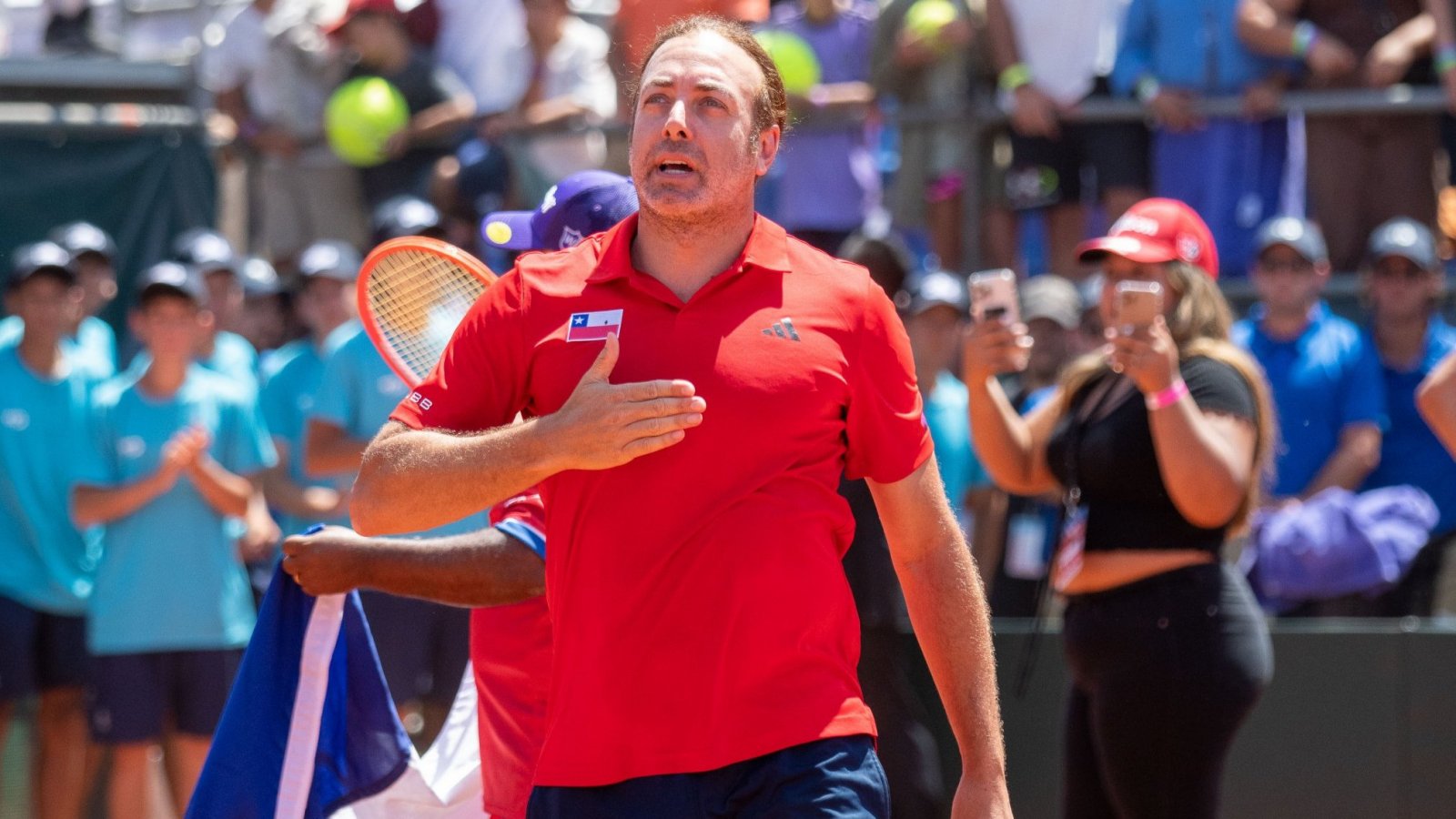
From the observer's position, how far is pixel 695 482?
3.07m

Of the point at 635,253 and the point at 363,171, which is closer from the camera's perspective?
the point at 635,253

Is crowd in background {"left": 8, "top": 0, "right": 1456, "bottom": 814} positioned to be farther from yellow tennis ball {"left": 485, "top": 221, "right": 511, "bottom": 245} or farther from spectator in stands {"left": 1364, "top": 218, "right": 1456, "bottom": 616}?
yellow tennis ball {"left": 485, "top": 221, "right": 511, "bottom": 245}

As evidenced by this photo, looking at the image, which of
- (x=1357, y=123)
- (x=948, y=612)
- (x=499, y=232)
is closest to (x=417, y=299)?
(x=499, y=232)

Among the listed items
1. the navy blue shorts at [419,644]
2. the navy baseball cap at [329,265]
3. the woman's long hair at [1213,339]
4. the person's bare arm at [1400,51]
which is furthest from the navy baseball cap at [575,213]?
the person's bare arm at [1400,51]

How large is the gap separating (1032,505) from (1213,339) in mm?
2442

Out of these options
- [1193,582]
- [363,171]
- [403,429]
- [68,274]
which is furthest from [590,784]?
[363,171]

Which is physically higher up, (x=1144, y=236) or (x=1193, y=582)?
(x=1144, y=236)

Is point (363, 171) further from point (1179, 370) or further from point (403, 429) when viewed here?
point (403, 429)

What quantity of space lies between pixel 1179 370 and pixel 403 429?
2.76 metres

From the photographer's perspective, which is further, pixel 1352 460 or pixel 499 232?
pixel 1352 460

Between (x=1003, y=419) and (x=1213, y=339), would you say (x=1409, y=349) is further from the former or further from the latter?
(x=1003, y=419)

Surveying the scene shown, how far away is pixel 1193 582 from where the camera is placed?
505 cm

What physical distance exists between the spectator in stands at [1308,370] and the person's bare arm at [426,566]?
14.3 feet

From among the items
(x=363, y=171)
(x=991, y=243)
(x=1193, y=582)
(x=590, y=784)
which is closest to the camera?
(x=590, y=784)
